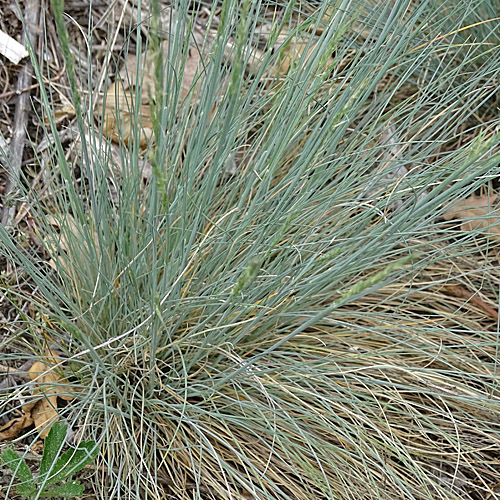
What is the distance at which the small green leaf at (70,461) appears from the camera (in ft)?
2.89

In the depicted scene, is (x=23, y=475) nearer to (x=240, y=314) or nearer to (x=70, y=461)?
(x=70, y=461)

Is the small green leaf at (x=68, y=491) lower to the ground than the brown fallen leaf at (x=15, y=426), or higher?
higher

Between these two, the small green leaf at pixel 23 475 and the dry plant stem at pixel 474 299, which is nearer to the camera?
the small green leaf at pixel 23 475

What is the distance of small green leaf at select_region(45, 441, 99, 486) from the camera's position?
0.88 metres

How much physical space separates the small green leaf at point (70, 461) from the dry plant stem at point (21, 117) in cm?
57

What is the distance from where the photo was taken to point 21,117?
4.40 ft

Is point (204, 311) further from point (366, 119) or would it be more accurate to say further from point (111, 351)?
point (366, 119)

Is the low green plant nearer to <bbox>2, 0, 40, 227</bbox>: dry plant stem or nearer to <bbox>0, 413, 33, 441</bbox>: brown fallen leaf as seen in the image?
<bbox>0, 413, 33, 441</bbox>: brown fallen leaf

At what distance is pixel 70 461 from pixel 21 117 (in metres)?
0.84

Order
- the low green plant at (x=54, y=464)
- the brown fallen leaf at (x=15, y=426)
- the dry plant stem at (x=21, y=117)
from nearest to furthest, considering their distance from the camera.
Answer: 1. the low green plant at (x=54, y=464)
2. the brown fallen leaf at (x=15, y=426)
3. the dry plant stem at (x=21, y=117)

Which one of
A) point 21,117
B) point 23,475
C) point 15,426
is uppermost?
point 21,117

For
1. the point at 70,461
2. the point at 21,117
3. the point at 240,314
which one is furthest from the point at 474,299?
the point at 21,117

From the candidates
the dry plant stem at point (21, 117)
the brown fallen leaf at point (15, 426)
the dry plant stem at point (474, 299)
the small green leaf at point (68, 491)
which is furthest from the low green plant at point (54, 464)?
the dry plant stem at point (474, 299)

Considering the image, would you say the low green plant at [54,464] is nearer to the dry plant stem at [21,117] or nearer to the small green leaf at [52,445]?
the small green leaf at [52,445]
